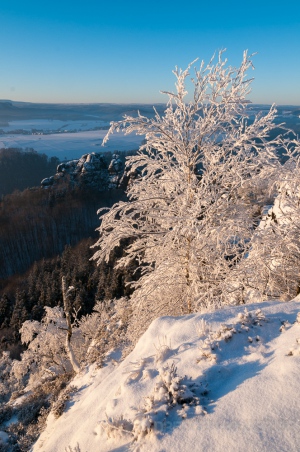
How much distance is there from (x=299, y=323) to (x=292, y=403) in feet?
5.18

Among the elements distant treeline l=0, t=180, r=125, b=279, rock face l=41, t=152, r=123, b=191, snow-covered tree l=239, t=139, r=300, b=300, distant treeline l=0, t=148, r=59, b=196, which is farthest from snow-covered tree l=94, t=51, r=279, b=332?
distant treeline l=0, t=148, r=59, b=196

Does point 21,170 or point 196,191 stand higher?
point 196,191

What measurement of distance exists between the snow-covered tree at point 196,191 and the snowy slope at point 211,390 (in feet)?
6.14

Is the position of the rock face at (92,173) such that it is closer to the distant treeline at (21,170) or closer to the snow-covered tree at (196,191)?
the distant treeline at (21,170)

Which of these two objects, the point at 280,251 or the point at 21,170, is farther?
the point at 21,170

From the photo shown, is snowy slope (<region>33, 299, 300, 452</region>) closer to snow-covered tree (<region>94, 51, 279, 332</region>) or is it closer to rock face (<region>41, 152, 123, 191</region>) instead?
snow-covered tree (<region>94, 51, 279, 332</region>)

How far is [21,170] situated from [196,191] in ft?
405

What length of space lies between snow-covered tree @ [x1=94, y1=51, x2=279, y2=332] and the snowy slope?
1872 mm

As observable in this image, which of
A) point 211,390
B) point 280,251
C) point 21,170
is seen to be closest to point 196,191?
point 280,251

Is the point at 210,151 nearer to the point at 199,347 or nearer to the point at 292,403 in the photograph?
the point at 199,347

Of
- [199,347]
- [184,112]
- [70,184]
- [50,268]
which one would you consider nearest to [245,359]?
[199,347]

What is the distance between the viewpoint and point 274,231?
699 cm

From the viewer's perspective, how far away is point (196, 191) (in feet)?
22.9

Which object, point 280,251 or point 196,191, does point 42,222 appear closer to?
point 196,191
